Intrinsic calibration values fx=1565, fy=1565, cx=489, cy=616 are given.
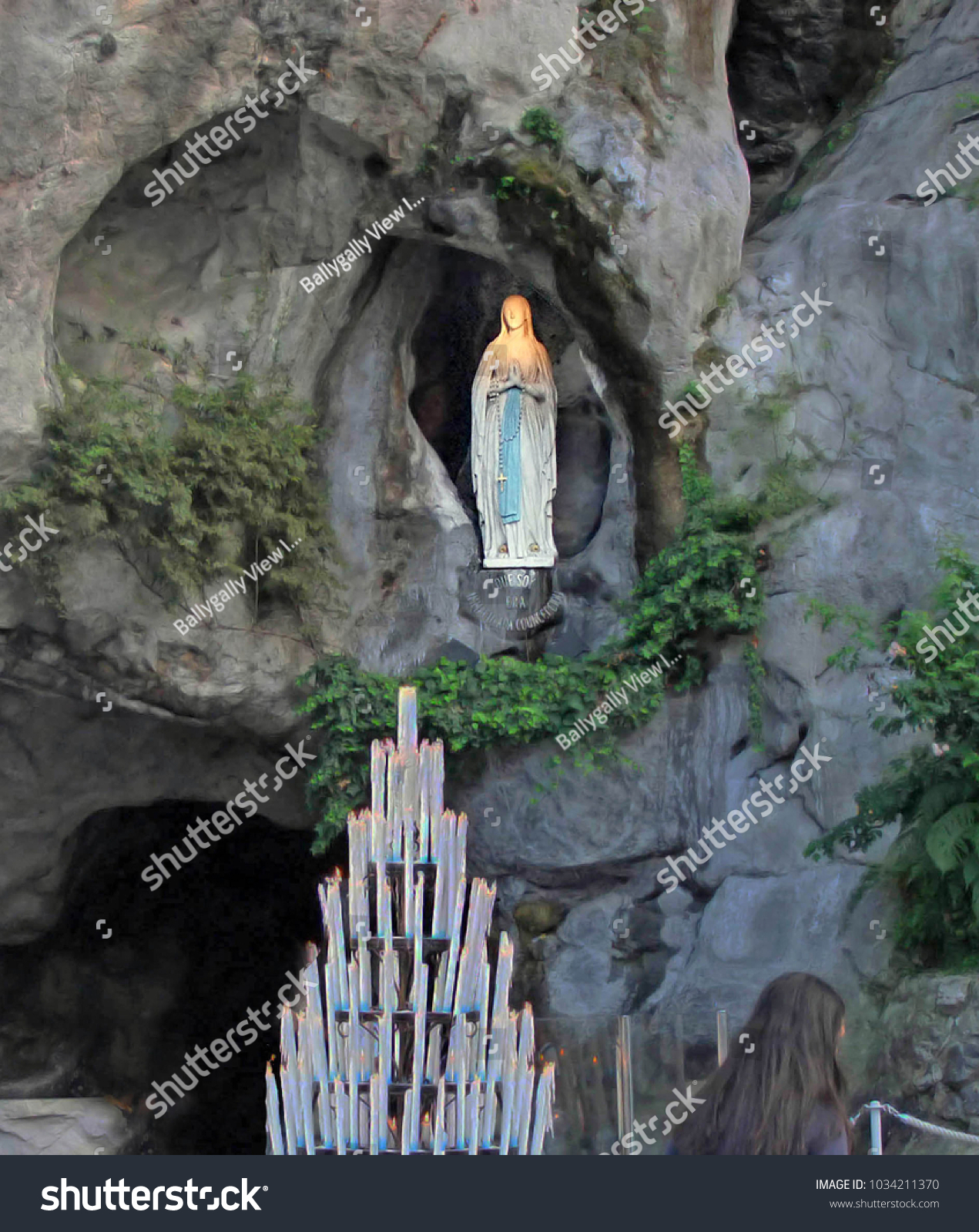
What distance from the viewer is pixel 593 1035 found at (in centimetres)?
832

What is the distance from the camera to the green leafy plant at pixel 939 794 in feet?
26.1

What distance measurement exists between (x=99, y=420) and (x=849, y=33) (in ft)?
24.5

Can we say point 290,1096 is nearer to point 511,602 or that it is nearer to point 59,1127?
point 511,602

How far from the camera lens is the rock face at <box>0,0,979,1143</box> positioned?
1047 cm

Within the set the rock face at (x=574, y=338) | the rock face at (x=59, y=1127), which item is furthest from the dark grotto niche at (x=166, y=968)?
the rock face at (x=574, y=338)

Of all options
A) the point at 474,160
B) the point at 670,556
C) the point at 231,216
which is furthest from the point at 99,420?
the point at 670,556

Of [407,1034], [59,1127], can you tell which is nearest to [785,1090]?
[407,1034]

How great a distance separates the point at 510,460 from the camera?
12.2 metres

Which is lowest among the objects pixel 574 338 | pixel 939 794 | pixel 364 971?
pixel 364 971

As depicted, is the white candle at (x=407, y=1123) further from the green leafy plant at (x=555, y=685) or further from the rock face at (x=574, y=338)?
the green leafy plant at (x=555, y=685)

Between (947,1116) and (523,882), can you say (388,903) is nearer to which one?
(947,1116)

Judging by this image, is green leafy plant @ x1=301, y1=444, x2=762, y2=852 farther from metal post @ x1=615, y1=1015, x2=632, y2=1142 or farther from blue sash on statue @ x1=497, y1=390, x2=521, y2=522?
metal post @ x1=615, y1=1015, x2=632, y2=1142

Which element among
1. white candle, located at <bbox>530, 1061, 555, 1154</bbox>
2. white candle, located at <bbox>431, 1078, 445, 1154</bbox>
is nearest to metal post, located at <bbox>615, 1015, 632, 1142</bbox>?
white candle, located at <bbox>530, 1061, 555, 1154</bbox>

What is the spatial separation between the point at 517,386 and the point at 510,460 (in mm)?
603
